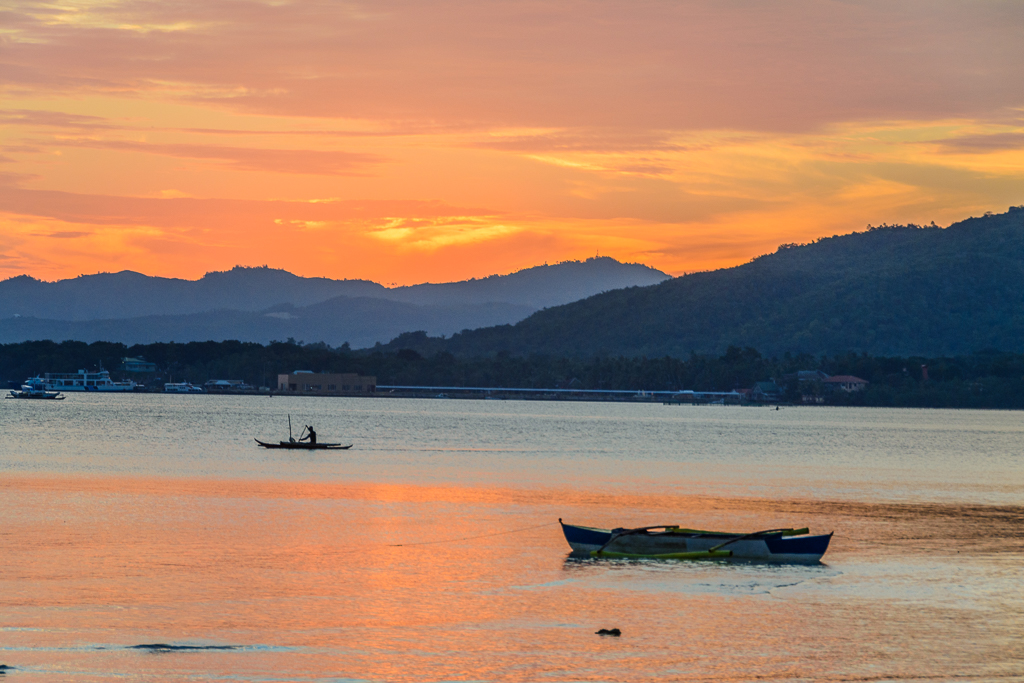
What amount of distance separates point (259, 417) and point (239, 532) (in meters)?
121

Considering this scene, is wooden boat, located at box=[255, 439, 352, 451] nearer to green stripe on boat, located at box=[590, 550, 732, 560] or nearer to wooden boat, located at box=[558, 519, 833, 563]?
wooden boat, located at box=[558, 519, 833, 563]

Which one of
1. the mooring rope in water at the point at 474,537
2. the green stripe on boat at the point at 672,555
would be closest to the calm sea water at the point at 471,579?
the mooring rope in water at the point at 474,537

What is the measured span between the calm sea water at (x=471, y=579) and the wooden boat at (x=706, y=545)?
802 mm

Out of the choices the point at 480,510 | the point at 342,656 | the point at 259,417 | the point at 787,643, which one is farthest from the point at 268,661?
the point at 259,417

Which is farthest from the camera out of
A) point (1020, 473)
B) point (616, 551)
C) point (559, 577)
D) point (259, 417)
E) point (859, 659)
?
point (259, 417)

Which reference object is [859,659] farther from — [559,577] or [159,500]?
[159,500]

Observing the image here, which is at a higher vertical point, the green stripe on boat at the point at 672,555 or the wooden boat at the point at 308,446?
the wooden boat at the point at 308,446

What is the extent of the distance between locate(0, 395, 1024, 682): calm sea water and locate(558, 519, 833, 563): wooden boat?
80 cm

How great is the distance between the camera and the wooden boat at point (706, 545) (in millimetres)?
38688

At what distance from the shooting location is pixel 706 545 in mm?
38812

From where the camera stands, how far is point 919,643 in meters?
27.8

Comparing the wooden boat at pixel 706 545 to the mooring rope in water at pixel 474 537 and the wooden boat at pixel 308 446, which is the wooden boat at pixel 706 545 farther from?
the wooden boat at pixel 308 446

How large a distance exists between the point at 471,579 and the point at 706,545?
8445mm

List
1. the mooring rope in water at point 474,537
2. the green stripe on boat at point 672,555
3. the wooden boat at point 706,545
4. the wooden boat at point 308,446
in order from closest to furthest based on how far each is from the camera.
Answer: the green stripe on boat at point 672,555
the wooden boat at point 706,545
the mooring rope in water at point 474,537
the wooden boat at point 308,446
